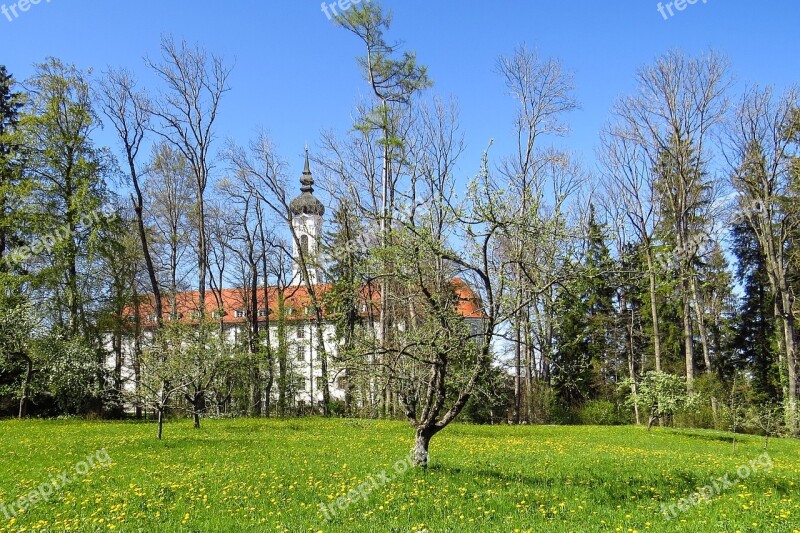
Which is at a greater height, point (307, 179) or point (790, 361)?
point (307, 179)

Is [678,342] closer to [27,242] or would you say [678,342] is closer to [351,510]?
[351,510]

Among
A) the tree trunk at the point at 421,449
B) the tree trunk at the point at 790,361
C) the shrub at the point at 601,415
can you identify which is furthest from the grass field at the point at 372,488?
the shrub at the point at 601,415

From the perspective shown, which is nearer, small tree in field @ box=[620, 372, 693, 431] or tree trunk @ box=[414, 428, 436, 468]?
tree trunk @ box=[414, 428, 436, 468]

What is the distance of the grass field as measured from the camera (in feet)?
21.8

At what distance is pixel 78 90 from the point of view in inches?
1033

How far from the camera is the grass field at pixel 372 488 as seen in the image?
21.8ft

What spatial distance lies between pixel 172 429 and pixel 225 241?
2065 cm

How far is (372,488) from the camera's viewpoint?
8188 mm

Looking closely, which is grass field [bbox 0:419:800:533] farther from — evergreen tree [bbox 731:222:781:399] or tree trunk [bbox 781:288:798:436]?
evergreen tree [bbox 731:222:781:399]

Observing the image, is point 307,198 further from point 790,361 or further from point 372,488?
point 372,488

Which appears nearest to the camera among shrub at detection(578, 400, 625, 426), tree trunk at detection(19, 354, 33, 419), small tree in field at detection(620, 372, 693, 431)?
small tree in field at detection(620, 372, 693, 431)

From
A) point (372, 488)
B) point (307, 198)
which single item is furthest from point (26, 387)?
point (307, 198)

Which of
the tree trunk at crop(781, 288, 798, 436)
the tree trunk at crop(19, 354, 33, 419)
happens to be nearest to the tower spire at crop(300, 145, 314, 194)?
the tree trunk at crop(19, 354, 33, 419)

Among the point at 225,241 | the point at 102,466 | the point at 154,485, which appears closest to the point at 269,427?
the point at 102,466
